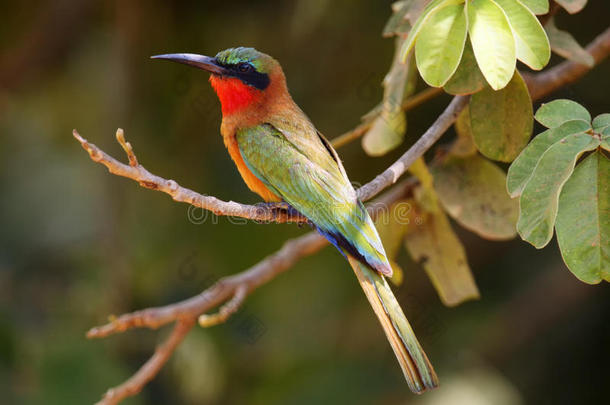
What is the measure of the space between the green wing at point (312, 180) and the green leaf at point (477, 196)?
38 cm

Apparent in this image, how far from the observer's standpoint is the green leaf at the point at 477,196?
8.27ft

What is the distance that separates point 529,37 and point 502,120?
16.5 inches

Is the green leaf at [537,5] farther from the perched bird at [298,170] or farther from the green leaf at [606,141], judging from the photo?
the perched bird at [298,170]

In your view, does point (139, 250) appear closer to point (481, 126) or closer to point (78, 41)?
point (78, 41)

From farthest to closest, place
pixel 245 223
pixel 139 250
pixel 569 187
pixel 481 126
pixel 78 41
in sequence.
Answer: pixel 78 41, pixel 139 250, pixel 245 223, pixel 481 126, pixel 569 187

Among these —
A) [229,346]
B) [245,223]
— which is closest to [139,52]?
[245,223]

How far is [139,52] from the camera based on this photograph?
14.0 ft

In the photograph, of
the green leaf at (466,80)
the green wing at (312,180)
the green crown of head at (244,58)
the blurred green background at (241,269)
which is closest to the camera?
the green leaf at (466,80)

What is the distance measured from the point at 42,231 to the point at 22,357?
1.30 metres

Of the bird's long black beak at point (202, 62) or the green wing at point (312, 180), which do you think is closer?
the green wing at point (312, 180)

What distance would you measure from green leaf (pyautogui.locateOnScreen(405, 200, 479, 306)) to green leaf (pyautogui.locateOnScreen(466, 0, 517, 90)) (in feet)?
3.24

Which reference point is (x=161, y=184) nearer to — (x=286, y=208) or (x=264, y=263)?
(x=286, y=208)

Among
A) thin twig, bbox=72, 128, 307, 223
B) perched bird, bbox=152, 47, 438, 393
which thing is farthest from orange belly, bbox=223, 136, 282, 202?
thin twig, bbox=72, 128, 307, 223

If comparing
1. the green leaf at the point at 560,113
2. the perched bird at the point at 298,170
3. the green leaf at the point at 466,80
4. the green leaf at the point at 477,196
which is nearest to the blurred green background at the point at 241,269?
the perched bird at the point at 298,170
